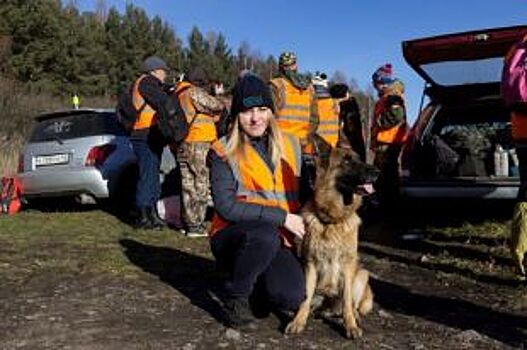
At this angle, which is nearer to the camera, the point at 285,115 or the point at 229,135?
the point at 229,135

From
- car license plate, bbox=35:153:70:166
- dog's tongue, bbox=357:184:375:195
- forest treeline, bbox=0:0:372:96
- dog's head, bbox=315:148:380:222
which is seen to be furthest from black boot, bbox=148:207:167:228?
forest treeline, bbox=0:0:372:96

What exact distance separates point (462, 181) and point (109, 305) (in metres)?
4.35

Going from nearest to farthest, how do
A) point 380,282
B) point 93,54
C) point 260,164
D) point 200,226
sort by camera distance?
point 260,164, point 380,282, point 200,226, point 93,54

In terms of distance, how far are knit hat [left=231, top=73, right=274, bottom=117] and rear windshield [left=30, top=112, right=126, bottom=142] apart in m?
5.77

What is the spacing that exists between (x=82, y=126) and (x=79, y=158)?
53cm

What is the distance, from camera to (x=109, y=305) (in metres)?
5.03

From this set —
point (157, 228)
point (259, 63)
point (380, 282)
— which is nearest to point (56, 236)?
point (157, 228)

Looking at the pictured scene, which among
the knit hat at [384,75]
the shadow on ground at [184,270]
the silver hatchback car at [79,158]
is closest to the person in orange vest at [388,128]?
the knit hat at [384,75]

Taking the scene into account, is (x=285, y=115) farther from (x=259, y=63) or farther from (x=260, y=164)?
(x=259, y=63)

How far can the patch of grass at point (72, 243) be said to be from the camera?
6.36 meters

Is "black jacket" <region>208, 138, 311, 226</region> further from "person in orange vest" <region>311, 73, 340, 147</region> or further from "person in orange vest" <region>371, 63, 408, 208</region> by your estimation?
"person in orange vest" <region>371, 63, 408, 208</region>

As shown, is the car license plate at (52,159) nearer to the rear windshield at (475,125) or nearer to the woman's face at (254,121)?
the rear windshield at (475,125)

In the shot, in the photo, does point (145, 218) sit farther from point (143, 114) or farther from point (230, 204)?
point (230, 204)

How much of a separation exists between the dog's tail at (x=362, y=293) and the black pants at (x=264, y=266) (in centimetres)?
35
